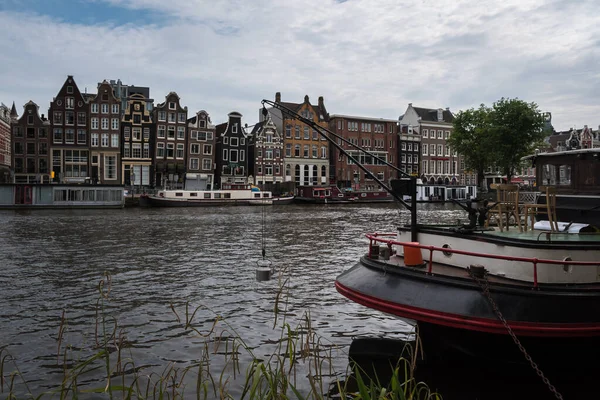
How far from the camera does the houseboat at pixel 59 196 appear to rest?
55.2m

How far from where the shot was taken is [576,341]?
7.41m

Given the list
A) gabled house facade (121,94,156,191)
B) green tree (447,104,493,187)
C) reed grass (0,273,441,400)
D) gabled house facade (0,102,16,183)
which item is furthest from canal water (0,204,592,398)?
green tree (447,104,493,187)

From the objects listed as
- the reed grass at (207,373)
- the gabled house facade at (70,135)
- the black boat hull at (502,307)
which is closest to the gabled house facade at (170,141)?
the gabled house facade at (70,135)

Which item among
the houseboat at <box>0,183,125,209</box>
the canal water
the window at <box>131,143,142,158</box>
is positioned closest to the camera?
the canal water

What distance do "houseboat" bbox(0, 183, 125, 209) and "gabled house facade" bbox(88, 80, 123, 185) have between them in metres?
16.7

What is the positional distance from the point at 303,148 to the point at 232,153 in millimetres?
13800

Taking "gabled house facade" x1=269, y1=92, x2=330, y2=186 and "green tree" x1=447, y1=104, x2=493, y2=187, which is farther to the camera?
"gabled house facade" x1=269, y1=92, x2=330, y2=186

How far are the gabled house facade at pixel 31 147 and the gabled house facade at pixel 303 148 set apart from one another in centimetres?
3551

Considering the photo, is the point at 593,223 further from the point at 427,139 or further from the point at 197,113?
the point at 427,139

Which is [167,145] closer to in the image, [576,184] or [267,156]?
[267,156]

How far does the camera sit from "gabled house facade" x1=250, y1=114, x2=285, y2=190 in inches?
→ 3342

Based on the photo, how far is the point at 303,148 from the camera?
296ft

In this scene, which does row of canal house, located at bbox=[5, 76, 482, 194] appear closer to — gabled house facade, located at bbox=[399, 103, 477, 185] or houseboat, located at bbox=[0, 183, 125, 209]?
gabled house facade, located at bbox=[399, 103, 477, 185]

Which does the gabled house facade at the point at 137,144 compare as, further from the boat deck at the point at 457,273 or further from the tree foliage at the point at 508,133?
the boat deck at the point at 457,273
